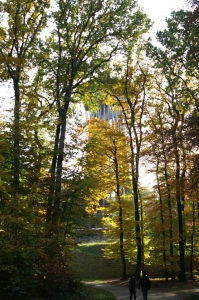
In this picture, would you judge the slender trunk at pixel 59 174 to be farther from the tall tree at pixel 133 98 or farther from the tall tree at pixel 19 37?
the tall tree at pixel 133 98

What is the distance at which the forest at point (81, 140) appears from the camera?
13945mm

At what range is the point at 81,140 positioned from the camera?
19531 millimetres

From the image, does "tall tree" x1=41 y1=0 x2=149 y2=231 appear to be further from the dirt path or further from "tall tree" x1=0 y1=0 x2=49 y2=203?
the dirt path

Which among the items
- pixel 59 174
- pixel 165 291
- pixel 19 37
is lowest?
pixel 165 291

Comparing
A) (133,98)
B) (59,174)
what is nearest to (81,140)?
(59,174)

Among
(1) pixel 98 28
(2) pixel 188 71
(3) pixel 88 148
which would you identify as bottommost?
(3) pixel 88 148

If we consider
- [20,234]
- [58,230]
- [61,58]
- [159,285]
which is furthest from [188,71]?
[159,285]

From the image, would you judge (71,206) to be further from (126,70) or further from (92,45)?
(126,70)

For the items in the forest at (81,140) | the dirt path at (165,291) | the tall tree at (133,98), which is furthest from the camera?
the tall tree at (133,98)

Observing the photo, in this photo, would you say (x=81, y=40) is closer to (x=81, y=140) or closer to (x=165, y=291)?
(x=81, y=140)

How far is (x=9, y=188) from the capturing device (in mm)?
13805

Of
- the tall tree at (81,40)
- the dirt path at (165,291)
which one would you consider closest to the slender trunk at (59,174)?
the tall tree at (81,40)

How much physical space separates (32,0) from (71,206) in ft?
31.4

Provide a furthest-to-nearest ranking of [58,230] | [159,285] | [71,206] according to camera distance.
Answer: [159,285]
[71,206]
[58,230]
